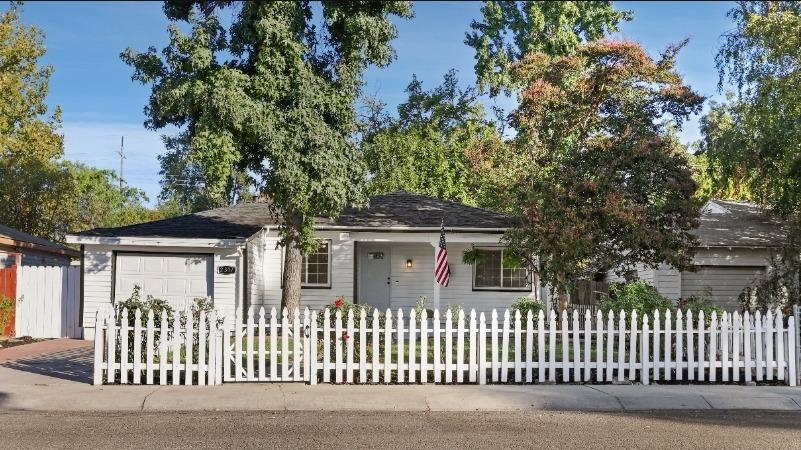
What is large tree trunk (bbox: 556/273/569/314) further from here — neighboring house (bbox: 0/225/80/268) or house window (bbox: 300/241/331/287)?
neighboring house (bbox: 0/225/80/268)

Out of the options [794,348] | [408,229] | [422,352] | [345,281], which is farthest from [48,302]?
[794,348]

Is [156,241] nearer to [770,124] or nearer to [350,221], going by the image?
[350,221]

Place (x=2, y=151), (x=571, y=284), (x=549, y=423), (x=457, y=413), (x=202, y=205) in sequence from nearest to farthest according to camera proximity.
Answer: (x=549, y=423), (x=457, y=413), (x=571, y=284), (x=2, y=151), (x=202, y=205)

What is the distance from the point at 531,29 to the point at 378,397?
30.3 metres

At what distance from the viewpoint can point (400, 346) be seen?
1184cm

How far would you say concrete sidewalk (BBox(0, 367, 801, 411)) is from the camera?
10609 millimetres

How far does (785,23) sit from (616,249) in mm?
6293

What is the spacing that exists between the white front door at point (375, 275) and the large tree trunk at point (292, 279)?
5446mm

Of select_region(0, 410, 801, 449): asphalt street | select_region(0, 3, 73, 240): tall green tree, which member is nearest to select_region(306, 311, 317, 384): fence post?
select_region(0, 410, 801, 449): asphalt street

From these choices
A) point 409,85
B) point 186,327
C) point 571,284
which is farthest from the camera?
point 409,85

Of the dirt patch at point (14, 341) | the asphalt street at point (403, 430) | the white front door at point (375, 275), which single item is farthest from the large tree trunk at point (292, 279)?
the asphalt street at point (403, 430)

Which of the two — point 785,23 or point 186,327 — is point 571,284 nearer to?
point 785,23

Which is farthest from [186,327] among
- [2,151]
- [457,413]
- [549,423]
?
[2,151]

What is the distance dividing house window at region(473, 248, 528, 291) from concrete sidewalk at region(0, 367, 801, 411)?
11.5 m
